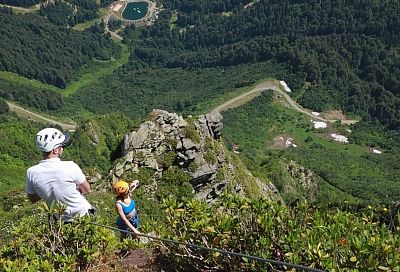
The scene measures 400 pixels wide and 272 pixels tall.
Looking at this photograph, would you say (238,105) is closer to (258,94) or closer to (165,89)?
(258,94)

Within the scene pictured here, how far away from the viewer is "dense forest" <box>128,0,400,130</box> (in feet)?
407

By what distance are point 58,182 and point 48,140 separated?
Result: 0.67m

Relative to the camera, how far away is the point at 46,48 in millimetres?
171000

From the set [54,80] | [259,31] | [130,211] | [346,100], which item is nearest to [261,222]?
[130,211]

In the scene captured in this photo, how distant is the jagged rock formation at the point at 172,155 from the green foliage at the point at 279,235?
52.5 ft

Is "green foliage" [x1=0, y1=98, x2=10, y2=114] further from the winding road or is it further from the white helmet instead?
the white helmet

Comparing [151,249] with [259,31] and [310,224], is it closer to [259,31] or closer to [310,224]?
[310,224]

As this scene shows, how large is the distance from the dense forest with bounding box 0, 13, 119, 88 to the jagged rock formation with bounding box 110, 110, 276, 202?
441ft

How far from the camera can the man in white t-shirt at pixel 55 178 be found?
7.70m

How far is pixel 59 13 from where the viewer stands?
19788cm

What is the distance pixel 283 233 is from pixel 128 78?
157m

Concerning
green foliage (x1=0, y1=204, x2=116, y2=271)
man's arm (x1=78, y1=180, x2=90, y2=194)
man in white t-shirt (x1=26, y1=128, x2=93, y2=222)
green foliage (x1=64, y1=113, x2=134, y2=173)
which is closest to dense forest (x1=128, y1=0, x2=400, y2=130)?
green foliage (x1=64, y1=113, x2=134, y2=173)

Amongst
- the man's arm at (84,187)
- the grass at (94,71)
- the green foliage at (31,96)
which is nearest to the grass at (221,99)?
the green foliage at (31,96)

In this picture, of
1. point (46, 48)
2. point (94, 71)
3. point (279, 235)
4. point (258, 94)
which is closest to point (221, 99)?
point (258, 94)
